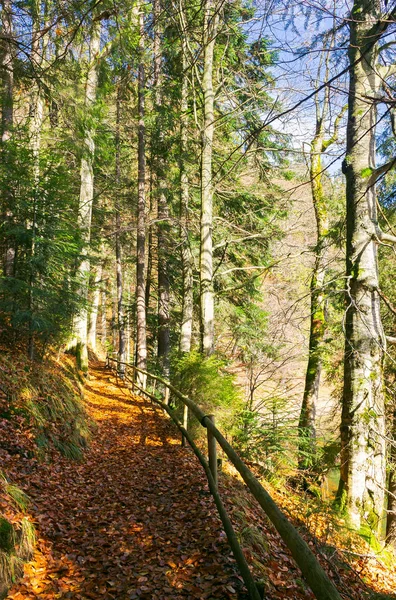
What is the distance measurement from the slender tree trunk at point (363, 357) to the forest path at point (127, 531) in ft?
7.44

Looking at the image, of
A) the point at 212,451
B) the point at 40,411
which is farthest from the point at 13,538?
the point at 40,411

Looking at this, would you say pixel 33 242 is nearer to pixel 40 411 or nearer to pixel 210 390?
pixel 40 411

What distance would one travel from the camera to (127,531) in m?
4.63

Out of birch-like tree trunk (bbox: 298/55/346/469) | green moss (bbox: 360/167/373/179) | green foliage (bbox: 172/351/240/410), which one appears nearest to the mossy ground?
green foliage (bbox: 172/351/240/410)

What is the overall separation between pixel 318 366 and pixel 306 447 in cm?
248

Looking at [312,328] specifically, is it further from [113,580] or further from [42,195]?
[113,580]

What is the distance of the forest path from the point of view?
3.52 meters

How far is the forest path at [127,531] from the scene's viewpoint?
11.6 feet

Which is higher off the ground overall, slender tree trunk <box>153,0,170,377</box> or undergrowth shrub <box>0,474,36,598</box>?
slender tree trunk <box>153,0,170,377</box>

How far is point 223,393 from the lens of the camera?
8.35m

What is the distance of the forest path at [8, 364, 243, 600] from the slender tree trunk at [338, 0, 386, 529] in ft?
7.44

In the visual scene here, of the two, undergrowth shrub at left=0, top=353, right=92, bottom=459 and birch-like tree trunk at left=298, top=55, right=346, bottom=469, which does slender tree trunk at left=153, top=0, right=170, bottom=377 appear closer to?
birch-like tree trunk at left=298, top=55, right=346, bottom=469

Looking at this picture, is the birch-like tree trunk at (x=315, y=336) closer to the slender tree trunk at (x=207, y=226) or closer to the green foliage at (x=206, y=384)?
the green foliage at (x=206, y=384)

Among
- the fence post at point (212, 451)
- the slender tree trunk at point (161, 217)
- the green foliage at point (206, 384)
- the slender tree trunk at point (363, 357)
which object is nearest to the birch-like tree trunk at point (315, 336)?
the green foliage at point (206, 384)
